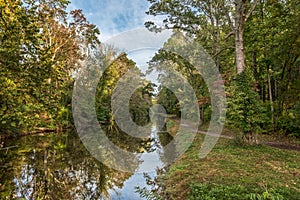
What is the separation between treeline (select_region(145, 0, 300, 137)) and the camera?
9516 millimetres

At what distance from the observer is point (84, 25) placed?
67.5ft

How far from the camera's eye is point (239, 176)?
577 centimetres

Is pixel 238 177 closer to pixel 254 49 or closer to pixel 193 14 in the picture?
pixel 254 49

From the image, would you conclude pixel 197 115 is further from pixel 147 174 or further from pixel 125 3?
pixel 147 174

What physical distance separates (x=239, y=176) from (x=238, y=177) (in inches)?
4.2

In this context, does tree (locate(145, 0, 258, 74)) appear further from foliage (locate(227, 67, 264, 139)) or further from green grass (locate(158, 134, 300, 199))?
green grass (locate(158, 134, 300, 199))

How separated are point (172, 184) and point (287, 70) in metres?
11.6

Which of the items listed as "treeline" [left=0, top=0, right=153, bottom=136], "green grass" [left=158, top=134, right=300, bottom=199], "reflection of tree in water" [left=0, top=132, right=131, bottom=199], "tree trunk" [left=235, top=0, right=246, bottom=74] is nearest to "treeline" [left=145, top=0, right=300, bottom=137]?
"tree trunk" [left=235, top=0, right=246, bottom=74]

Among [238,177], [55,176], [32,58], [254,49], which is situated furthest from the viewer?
Answer: [254,49]

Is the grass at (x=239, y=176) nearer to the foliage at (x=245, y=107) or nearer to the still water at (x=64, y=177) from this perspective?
the foliage at (x=245, y=107)

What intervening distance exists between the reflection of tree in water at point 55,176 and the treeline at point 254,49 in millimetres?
5982

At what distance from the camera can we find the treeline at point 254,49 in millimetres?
9516

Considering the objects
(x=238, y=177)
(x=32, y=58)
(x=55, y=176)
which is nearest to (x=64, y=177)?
(x=55, y=176)

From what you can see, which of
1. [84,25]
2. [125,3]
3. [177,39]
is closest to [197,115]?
[177,39]
